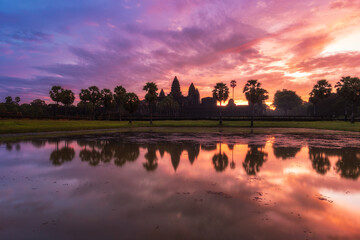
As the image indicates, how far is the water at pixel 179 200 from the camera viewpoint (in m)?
4.22

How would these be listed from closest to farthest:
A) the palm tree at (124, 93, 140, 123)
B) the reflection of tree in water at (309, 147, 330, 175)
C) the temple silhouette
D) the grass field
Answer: the reflection of tree in water at (309, 147, 330, 175) < the grass field < the palm tree at (124, 93, 140, 123) < the temple silhouette

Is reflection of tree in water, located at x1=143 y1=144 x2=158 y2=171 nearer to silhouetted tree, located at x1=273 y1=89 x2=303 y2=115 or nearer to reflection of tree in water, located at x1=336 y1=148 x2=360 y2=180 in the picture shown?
reflection of tree in water, located at x1=336 y1=148 x2=360 y2=180

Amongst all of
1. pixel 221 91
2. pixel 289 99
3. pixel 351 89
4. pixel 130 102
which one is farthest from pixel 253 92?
pixel 289 99

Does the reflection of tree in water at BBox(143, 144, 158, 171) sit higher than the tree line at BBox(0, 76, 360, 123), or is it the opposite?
the tree line at BBox(0, 76, 360, 123)

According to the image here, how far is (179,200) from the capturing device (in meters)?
5.77

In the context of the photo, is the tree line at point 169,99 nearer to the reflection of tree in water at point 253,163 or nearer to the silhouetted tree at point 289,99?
the silhouetted tree at point 289,99

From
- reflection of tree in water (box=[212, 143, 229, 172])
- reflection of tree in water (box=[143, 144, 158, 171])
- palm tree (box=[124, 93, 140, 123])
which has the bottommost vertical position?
reflection of tree in water (box=[212, 143, 229, 172])

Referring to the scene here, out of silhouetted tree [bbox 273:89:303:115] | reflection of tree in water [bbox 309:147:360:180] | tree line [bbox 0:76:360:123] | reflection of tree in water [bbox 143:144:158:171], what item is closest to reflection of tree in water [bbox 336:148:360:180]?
reflection of tree in water [bbox 309:147:360:180]

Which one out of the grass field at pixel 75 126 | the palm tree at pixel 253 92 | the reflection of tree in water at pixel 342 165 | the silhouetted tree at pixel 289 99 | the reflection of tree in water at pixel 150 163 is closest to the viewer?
the reflection of tree in water at pixel 342 165

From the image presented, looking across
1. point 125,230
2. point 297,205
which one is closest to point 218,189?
point 297,205

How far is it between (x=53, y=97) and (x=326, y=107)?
120502 mm

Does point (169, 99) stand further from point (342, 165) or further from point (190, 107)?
point (342, 165)

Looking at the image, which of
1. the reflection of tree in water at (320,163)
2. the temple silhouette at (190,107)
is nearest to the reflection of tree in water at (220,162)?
the reflection of tree in water at (320,163)

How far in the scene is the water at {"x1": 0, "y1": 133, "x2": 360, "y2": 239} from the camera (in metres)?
4.22
